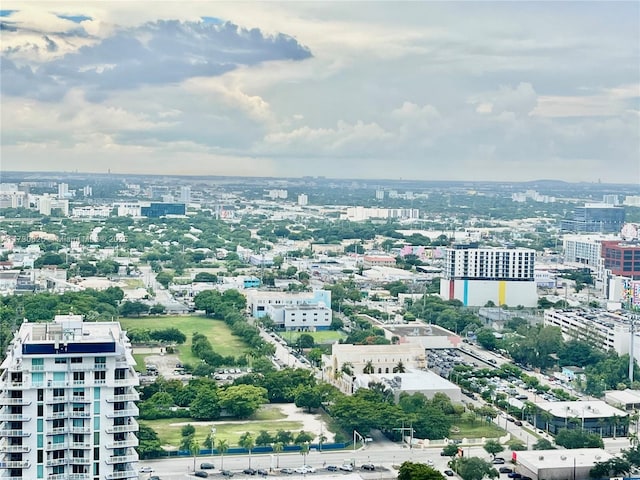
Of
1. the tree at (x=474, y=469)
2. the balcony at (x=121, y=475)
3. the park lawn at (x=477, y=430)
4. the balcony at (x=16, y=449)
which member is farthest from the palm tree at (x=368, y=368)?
the balcony at (x=16, y=449)

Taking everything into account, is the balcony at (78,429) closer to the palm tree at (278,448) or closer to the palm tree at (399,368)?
the palm tree at (278,448)

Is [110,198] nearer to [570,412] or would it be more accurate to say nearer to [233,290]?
[233,290]

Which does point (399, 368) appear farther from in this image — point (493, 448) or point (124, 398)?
point (124, 398)

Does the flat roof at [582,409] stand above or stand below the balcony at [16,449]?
below

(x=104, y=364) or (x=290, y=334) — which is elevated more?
(x=104, y=364)

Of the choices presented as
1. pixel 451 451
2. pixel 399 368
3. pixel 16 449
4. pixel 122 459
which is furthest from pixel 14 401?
pixel 399 368

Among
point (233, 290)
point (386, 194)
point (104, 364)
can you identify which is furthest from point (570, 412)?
point (386, 194)

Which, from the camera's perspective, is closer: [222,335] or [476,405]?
[476,405]
